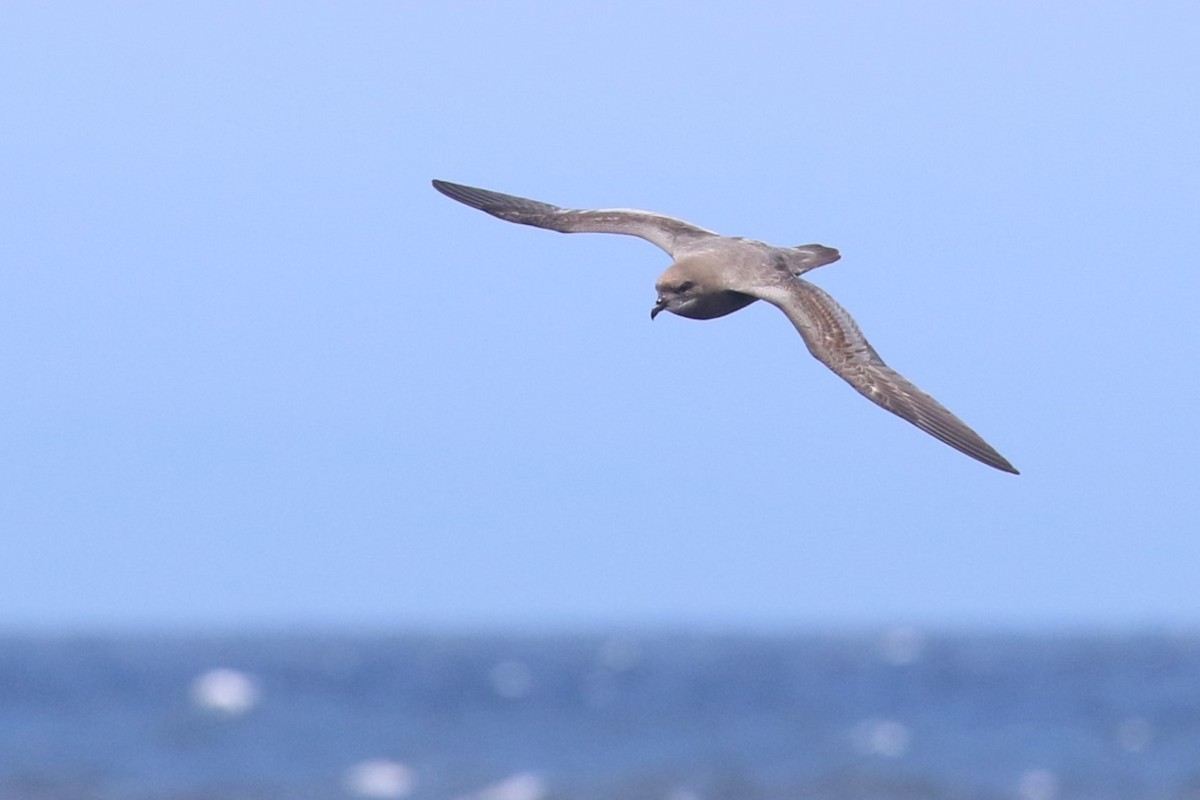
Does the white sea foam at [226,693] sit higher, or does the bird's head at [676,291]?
the white sea foam at [226,693]

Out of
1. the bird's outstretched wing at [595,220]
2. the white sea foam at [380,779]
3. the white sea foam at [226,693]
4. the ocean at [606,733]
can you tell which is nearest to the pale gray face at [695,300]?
the bird's outstretched wing at [595,220]

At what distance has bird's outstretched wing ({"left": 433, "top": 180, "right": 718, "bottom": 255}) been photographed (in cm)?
1375

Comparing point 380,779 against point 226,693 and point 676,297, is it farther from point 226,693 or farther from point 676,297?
point 676,297

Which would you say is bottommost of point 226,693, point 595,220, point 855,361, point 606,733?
point 855,361

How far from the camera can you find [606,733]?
51.0 m

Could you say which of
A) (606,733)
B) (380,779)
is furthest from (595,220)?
(606,733)

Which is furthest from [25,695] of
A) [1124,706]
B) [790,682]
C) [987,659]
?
[987,659]

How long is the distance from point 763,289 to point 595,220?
214 cm

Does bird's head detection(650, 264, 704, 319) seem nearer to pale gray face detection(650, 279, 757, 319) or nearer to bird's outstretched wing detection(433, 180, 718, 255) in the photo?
pale gray face detection(650, 279, 757, 319)

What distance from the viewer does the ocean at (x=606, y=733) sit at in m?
40.2

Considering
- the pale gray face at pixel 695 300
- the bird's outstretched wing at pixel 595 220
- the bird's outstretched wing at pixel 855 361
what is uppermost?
the bird's outstretched wing at pixel 595 220

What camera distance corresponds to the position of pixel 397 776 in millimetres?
41781

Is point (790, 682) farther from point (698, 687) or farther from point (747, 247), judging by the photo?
point (747, 247)

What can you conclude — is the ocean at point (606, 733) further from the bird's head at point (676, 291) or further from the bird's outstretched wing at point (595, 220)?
the bird's head at point (676, 291)
